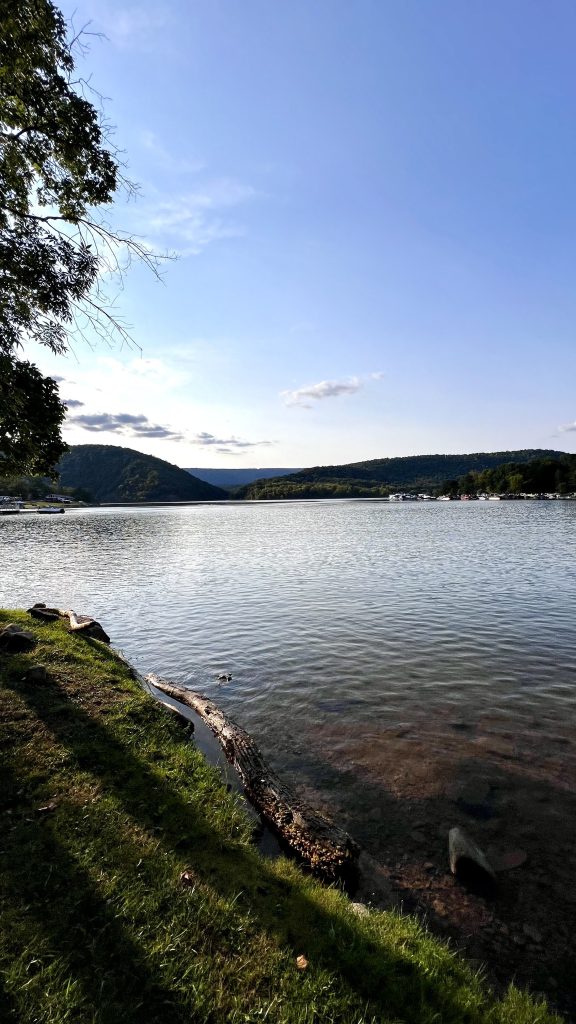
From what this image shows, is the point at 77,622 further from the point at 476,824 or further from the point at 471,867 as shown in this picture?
the point at 471,867

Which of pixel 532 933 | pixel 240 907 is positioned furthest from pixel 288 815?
pixel 532 933

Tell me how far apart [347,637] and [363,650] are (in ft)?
6.42

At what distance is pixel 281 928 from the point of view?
6.08m

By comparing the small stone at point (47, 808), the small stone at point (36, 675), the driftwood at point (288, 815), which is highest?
the small stone at point (36, 675)

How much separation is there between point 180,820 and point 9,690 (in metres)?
7.10

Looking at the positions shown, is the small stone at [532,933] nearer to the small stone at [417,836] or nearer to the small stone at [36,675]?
the small stone at [417,836]

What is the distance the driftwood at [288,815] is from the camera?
801 centimetres

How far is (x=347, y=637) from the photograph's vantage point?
74.9 ft

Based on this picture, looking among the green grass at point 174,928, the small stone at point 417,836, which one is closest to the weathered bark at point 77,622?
the green grass at point 174,928

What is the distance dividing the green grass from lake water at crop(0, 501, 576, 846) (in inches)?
130

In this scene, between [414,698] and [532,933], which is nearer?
[532,933]

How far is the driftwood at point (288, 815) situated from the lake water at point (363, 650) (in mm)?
1180

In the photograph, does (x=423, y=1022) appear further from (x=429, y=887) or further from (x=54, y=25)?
(x=54, y=25)

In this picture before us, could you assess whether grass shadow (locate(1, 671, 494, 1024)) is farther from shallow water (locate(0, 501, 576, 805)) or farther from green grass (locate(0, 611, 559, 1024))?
shallow water (locate(0, 501, 576, 805))
